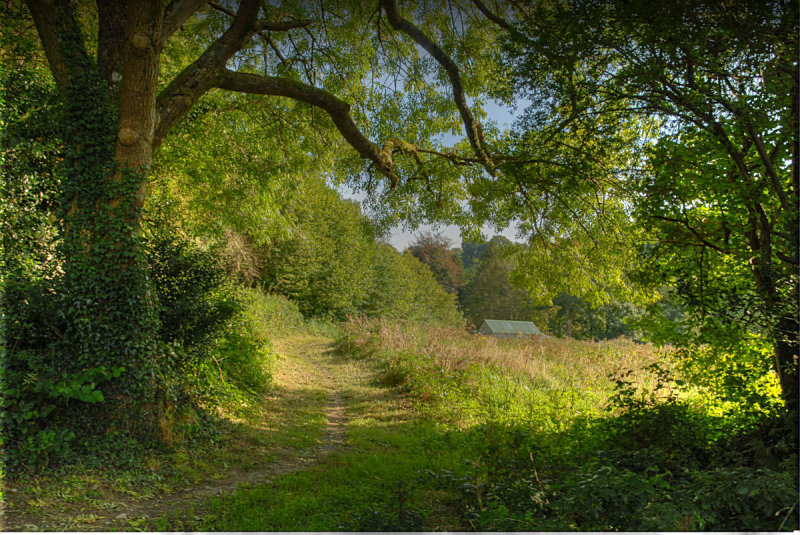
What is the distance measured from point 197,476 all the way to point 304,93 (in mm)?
5168

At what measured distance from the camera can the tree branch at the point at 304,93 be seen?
5.61 meters

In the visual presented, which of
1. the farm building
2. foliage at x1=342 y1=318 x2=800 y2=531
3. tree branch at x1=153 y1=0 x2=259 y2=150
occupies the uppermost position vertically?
tree branch at x1=153 y1=0 x2=259 y2=150

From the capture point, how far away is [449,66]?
23.0ft

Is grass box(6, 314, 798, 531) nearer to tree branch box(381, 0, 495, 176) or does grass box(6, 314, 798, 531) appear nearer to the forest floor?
the forest floor

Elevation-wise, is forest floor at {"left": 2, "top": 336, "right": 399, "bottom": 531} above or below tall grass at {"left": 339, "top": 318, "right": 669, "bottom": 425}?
below

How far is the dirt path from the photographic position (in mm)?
2990

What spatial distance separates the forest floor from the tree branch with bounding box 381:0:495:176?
4.92 metres

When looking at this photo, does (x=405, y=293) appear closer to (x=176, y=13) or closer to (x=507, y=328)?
(x=507, y=328)

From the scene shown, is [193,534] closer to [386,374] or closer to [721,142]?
[721,142]

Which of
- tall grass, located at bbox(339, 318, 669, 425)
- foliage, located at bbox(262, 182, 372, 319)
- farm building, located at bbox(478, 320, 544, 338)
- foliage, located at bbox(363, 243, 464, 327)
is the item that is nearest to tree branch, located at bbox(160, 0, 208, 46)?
tall grass, located at bbox(339, 318, 669, 425)

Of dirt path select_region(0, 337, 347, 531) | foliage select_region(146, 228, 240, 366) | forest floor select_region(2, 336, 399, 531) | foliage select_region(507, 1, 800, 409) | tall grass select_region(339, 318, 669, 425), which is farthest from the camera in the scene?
tall grass select_region(339, 318, 669, 425)

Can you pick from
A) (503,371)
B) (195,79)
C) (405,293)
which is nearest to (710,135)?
(195,79)

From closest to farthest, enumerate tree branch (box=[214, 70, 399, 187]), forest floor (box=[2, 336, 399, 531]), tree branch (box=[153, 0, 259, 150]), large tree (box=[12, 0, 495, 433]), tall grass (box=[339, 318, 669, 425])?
forest floor (box=[2, 336, 399, 531]) < large tree (box=[12, 0, 495, 433]) < tree branch (box=[153, 0, 259, 150]) < tree branch (box=[214, 70, 399, 187]) < tall grass (box=[339, 318, 669, 425])

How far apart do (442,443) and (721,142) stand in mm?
4660
